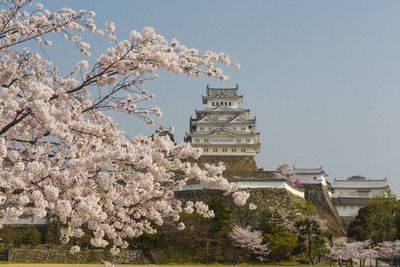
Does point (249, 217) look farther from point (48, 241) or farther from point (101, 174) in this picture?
point (101, 174)

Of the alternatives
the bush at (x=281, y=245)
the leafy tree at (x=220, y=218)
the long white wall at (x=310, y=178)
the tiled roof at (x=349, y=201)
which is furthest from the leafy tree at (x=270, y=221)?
the tiled roof at (x=349, y=201)

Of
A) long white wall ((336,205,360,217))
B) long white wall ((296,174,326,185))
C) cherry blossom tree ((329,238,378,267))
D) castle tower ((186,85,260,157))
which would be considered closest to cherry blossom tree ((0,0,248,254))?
cherry blossom tree ((329,238,378,267))

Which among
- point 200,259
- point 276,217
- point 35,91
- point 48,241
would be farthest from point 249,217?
point 35,91

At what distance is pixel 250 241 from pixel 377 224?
33.5 ft

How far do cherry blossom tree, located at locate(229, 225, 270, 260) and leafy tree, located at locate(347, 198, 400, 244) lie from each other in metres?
7.93

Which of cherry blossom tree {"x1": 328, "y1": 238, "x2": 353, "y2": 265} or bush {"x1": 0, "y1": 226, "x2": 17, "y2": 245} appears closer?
cherry blossom tree {"x1": 328, "y1": 238, "x2": 353, "y2": 265}

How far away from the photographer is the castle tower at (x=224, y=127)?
153ft

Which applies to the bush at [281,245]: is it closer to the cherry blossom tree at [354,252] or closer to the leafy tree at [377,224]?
the cherry blossom tree at [354,252]

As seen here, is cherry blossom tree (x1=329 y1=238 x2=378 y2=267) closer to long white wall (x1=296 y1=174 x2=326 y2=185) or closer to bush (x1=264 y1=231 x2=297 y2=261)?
bush (x1=264 y1=231 x2=297 y2=261)

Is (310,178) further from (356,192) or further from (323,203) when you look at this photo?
(356,192)

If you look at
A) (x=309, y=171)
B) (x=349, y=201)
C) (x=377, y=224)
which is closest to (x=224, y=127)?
(x=309, y=171)

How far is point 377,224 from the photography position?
36219 millimetres

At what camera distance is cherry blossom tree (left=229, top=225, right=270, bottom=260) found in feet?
103

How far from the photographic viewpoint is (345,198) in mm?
51375
